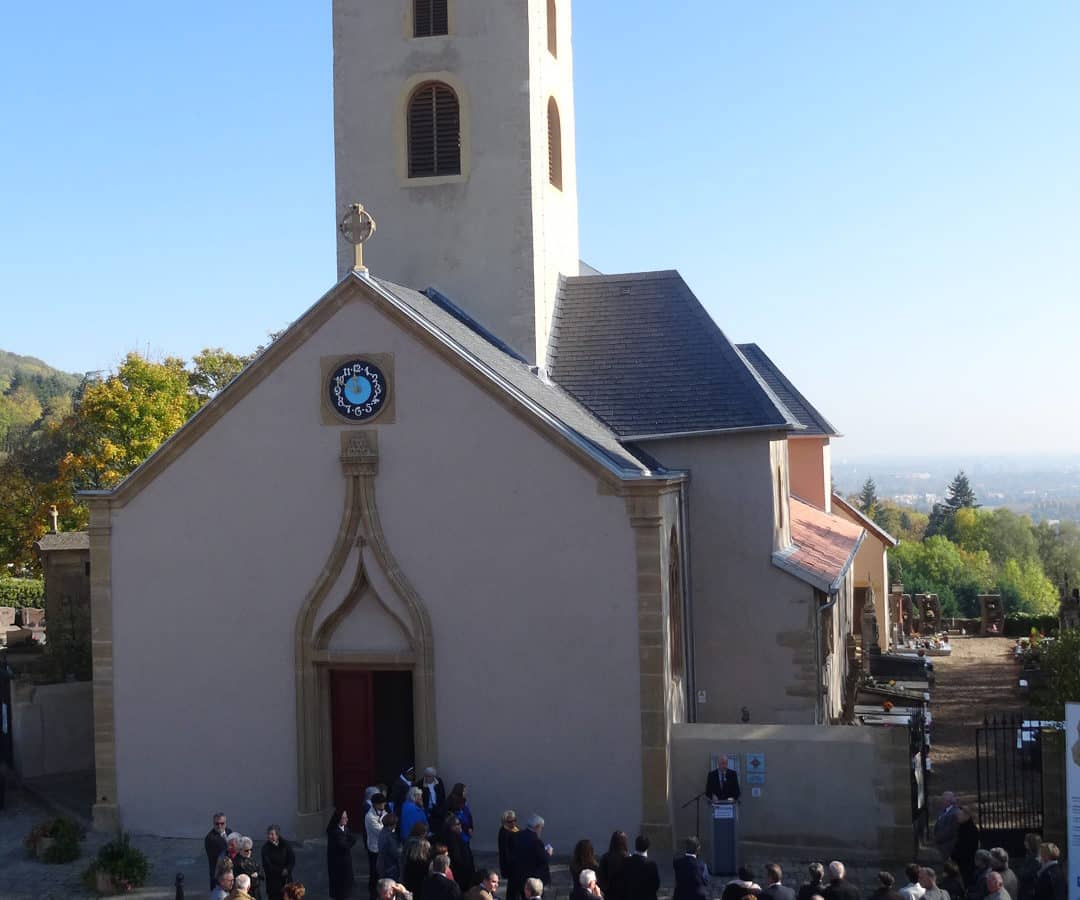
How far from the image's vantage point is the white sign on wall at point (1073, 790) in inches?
632

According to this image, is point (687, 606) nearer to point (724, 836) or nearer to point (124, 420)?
point (724, 836)

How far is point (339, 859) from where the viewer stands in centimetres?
1819

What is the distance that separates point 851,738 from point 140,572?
40.4 ft

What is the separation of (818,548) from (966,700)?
9596 millimetres

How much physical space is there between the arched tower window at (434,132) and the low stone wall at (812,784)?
1296 centimetres

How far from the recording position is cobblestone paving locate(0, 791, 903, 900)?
1878cm

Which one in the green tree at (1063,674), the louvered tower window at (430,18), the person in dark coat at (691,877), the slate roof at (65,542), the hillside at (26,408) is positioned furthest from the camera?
the hillside at (26,408)

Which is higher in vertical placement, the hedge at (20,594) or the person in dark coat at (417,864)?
the hedge at (20,594)

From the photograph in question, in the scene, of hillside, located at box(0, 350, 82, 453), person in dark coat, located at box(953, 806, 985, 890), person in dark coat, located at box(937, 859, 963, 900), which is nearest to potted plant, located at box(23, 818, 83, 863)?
person in dark coat, located at box(937, 859, 963, 900)

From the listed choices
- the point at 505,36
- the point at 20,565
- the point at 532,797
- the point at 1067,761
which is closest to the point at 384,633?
the point at 532,797

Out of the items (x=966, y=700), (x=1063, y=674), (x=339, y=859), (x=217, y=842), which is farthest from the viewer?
(x=966, y=700)

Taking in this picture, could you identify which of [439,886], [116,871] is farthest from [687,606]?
[116,871]

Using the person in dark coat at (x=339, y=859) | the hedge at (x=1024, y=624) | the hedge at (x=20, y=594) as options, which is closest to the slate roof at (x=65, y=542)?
the hedge at (x=20, y=594)

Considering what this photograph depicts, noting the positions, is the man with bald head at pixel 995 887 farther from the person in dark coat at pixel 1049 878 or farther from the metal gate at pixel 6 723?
the metal gate at pixel 6 723
